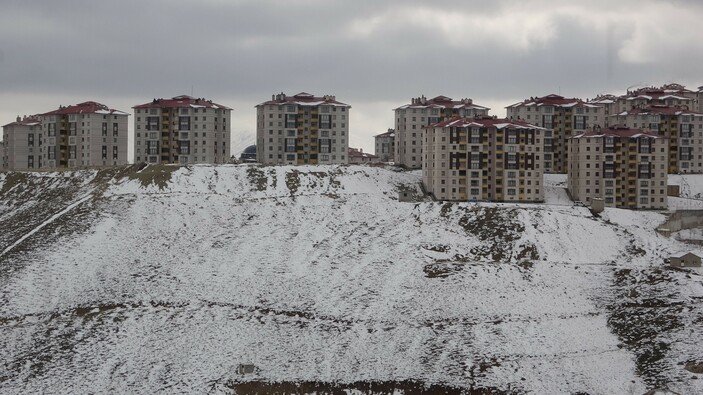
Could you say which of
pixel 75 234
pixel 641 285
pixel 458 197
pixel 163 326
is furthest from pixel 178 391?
pixel 458 197

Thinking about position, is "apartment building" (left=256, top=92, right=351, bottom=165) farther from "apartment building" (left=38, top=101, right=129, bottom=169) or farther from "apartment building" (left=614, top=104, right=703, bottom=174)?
"apartment building" (left=614, top=104, right=703, bottom=174)

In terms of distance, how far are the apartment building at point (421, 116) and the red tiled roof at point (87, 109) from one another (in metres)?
50.2

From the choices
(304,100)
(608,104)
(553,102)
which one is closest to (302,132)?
(304,100)

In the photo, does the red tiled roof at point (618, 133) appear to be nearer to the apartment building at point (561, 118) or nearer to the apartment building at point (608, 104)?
the apartment building at point (561, 118)

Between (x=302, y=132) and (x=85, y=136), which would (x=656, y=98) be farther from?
(x=85, y=136)

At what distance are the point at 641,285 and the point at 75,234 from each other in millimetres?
62596

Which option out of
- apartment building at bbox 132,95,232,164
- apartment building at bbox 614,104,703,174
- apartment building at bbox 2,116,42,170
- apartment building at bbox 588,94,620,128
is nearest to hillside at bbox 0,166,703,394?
apartment building at bbox 132,95,232,164

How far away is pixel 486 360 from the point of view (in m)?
73.7

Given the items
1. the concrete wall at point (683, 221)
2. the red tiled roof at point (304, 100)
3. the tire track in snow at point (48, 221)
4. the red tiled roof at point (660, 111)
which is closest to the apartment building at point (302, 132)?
the red tiled roof at point (304, 100)

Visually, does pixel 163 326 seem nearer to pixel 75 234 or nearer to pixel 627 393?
pixel 75 234

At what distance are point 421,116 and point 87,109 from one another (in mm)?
58819

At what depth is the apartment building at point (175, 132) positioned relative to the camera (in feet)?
488

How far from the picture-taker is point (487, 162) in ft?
428

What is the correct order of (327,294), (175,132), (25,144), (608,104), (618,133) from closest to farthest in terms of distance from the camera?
(327,294) < (618,133) < (175,132) < (25,144) < (608,104)
